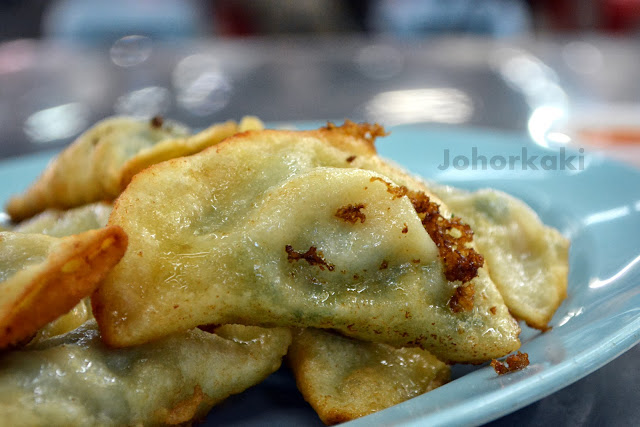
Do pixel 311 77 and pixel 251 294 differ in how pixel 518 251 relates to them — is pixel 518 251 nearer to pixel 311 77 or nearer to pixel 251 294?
pixel 251 294

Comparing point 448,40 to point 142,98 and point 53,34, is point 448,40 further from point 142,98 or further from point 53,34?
point 53,34

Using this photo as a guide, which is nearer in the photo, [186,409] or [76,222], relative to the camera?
[186,409]

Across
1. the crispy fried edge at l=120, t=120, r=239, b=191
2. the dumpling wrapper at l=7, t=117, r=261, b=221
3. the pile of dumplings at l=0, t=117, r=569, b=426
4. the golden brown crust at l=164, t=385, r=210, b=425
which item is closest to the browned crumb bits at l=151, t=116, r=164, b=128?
the dumpling wrapper at l=7, t=117, r=261, b=221

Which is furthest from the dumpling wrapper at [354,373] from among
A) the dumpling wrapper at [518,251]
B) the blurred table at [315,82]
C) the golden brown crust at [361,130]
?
the blurred table at [315,82]

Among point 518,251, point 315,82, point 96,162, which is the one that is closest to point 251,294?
point 518,251

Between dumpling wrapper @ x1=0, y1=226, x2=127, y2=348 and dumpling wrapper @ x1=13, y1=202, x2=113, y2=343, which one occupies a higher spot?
dumpling wrapper @ x1=0, y1=226, x2=127, y2=348

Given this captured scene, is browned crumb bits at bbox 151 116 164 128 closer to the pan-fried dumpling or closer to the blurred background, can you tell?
the pan-fried dumpling
